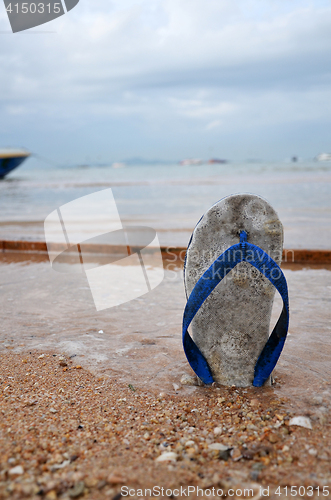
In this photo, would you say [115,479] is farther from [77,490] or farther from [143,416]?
[143,416]

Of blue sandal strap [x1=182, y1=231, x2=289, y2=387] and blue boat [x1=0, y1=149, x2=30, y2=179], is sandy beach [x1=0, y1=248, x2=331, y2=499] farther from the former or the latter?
blue boat [x1=0, y1=149, x2=30, y2=179]

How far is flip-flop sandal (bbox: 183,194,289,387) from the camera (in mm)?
1815

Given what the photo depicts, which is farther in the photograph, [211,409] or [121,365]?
[121,365]

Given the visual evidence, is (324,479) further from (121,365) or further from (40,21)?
(40,21)

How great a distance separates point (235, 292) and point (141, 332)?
1111mm

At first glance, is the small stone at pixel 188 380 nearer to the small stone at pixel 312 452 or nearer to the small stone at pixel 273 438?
the small stone at pixel 273 438

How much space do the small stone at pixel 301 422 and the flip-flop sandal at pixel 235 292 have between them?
1.05 feet

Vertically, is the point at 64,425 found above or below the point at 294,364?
above

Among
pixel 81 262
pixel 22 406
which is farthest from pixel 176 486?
pixel 81 262

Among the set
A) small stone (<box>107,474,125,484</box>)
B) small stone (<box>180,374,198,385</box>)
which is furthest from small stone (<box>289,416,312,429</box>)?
small stone (<box>107,474,125,484</box>)

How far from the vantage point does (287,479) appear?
137 cm

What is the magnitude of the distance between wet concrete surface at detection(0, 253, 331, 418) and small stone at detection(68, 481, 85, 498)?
77cm

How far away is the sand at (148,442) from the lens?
134 cm

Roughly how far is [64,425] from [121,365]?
69cm
